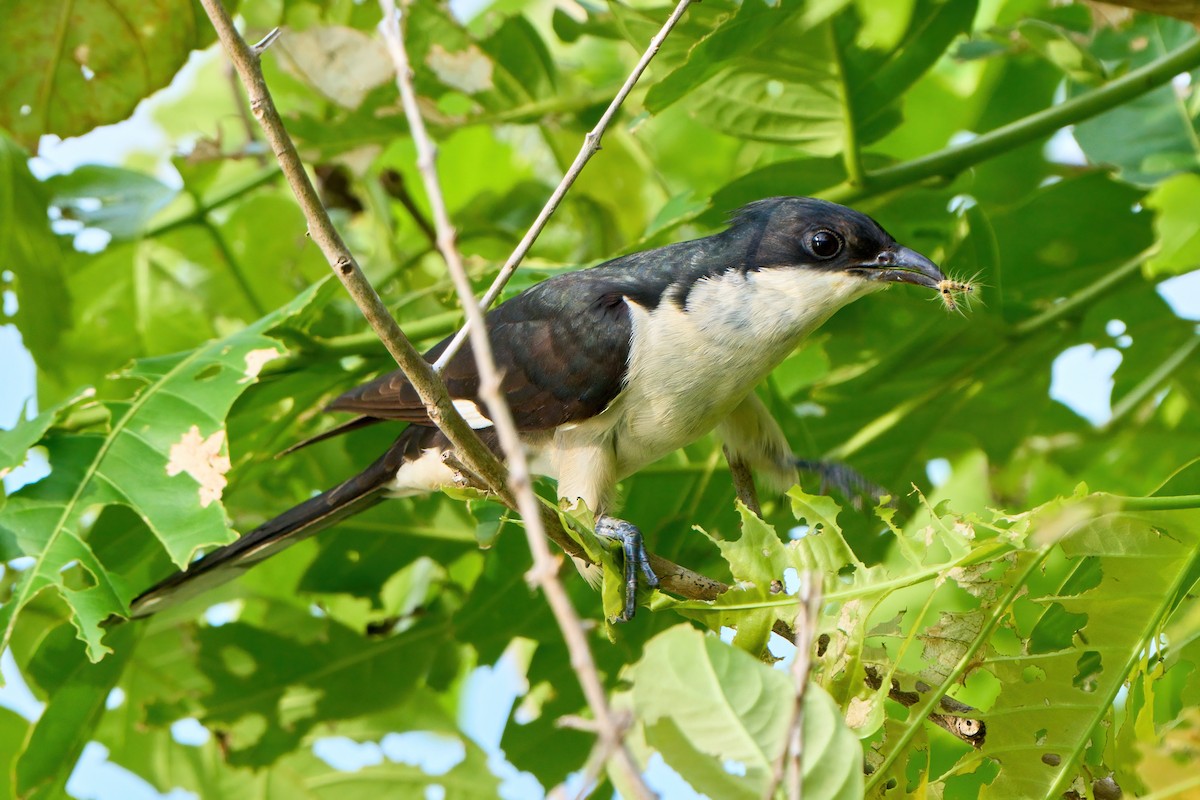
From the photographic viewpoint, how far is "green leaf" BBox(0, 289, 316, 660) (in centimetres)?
334

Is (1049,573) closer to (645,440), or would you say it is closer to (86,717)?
(645,440)

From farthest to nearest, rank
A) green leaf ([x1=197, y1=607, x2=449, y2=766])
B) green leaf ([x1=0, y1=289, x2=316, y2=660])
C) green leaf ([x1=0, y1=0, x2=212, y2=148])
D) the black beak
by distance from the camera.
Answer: green leaf ([x1=197, y1=607, x2=449, y2=766]) → green leaf ([x1=0, y1=0, x2=212, y2=148]) → the black beak → green leaf ([x1=0, y1=289, x2=316, y2=660])

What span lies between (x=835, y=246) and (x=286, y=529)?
198 cm

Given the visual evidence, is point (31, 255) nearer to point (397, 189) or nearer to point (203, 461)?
point (397, 189)

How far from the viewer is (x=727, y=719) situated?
213 cm

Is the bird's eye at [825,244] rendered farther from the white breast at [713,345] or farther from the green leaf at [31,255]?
the green leaf at [31,255]

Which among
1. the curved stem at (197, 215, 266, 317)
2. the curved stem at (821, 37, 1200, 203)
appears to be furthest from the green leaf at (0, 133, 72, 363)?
the curved stem at (821, 37, 1200, 203)

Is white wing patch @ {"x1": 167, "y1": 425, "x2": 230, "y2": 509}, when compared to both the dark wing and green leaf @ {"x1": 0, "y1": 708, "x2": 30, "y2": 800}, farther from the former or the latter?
green leaf @ {"x1": 0, "y1": 708, "x2": 30, "y2": 800}

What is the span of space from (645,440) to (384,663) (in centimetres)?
150

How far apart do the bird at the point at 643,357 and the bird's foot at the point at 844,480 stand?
82mm

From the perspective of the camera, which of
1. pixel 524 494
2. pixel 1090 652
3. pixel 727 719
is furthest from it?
pixel 1090 652

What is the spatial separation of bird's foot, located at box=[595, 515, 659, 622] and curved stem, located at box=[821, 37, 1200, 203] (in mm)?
1483

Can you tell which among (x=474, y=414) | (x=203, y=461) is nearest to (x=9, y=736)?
(x=203, y=461)

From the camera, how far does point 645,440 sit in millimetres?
3891
